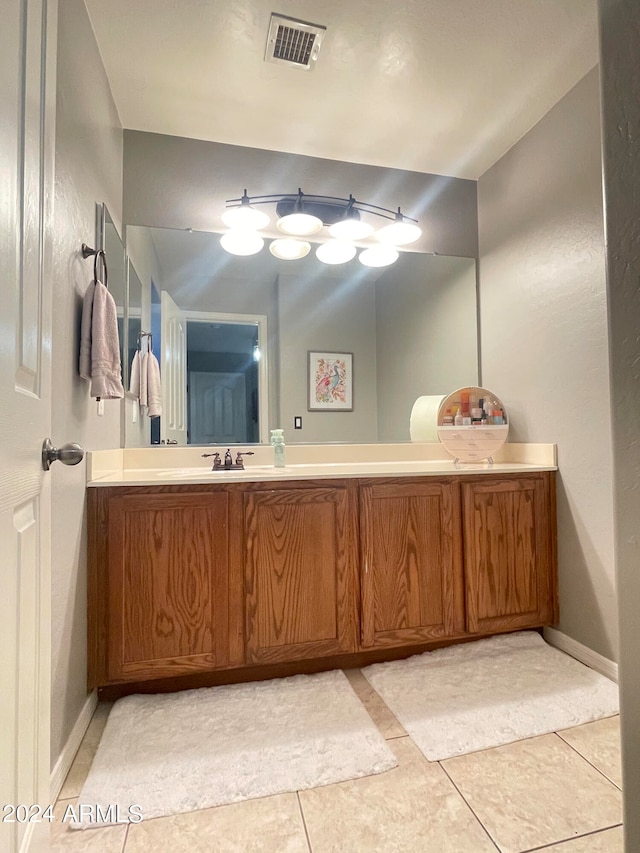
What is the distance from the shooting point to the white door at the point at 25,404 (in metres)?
0.64

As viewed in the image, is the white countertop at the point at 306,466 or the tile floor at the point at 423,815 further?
→ the white countertop at the point at 306,466

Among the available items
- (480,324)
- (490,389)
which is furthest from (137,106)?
(490,389)

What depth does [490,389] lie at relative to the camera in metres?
2.45

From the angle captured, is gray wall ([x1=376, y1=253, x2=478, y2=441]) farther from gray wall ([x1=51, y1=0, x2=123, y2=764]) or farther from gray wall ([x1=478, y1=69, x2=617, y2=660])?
gray wall ([x1=51, y1=0, x2=123, y2=764])

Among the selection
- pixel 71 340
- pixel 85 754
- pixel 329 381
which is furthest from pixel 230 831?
pixel 329 381

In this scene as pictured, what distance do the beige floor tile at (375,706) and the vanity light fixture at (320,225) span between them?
2006 millimetres

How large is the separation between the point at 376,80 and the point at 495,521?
1.93m

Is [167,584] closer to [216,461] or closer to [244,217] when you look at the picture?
[216,461]

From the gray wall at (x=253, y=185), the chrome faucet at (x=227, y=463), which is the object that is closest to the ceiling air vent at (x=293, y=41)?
the gray wall at (x=253, y=185)

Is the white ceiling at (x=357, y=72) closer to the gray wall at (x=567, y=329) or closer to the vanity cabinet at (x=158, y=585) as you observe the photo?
the gray wall at (x=567, y=329)

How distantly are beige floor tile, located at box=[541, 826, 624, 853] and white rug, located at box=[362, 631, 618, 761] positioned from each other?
1.06 feet

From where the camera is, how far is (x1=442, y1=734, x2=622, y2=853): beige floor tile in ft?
3.43

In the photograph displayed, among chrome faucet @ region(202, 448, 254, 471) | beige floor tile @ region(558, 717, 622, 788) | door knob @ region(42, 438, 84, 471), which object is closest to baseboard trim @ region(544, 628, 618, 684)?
beige floor tile @ region(558, 717, 622, 788)

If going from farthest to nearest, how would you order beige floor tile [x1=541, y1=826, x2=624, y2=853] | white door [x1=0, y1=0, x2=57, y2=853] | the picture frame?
the picture frame, beige floor tile [x1=541, y1=826, x2=624, y2=853], white door [x1=0, y1=0, x2=57, y2=853]
